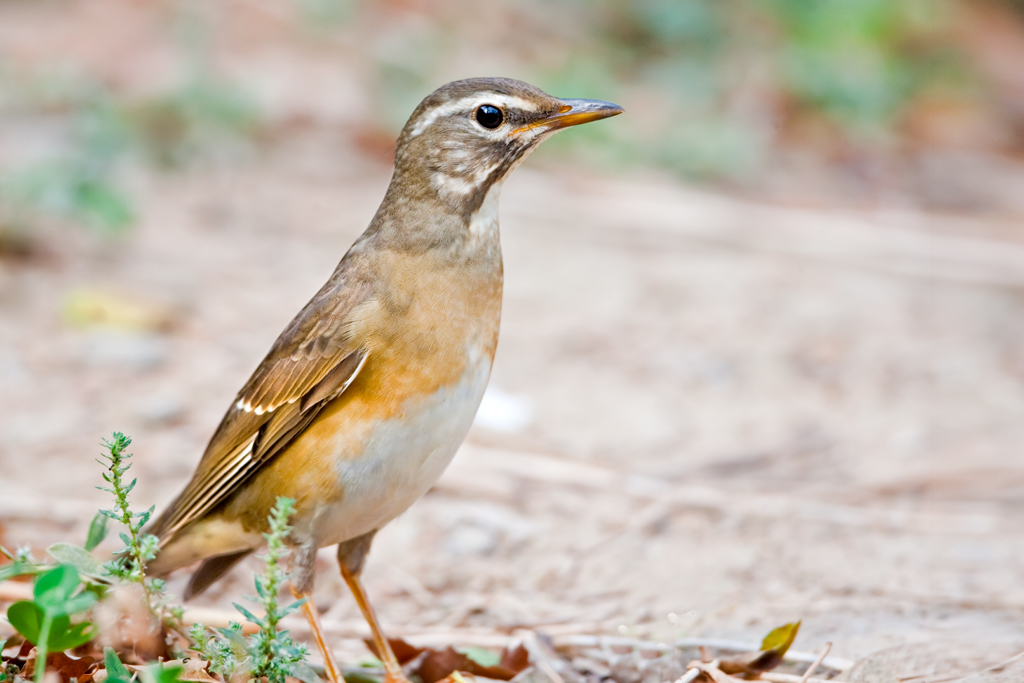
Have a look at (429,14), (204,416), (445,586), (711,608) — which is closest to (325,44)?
(429,14)

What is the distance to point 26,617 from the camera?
2938 mm

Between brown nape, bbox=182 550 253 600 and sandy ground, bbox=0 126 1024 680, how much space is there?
Answer: 53 centimetres

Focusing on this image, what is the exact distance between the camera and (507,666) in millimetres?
3961

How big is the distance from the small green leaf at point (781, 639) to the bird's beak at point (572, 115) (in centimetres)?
186

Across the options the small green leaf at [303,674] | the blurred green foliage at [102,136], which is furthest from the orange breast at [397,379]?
the blurred green foliage at [102,136]

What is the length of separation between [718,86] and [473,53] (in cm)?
261

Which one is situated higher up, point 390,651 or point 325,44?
point 325,44

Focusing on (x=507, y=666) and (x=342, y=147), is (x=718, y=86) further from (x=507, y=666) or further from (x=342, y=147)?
(x=507, y=666)

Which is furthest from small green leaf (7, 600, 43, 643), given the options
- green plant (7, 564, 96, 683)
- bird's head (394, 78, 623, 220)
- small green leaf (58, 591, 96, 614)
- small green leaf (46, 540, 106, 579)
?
bird's head (394, 78, 623, 220)

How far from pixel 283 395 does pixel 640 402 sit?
325cm

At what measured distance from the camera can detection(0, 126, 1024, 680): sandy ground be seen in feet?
16.2

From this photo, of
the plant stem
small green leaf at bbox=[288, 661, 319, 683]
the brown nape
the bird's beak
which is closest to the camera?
the plant stem

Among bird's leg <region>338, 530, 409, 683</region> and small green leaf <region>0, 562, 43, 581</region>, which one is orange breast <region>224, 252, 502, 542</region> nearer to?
bird's leg <region>338, 530, 409, 683</region>

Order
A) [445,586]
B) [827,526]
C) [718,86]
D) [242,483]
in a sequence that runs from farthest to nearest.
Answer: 1. [718,86]
2. [827,526]
3. [445,586]
4. [242,483]
